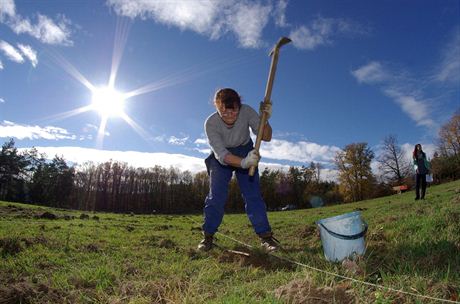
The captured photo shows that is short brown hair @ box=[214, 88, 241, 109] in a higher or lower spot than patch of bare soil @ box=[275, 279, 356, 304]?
higher

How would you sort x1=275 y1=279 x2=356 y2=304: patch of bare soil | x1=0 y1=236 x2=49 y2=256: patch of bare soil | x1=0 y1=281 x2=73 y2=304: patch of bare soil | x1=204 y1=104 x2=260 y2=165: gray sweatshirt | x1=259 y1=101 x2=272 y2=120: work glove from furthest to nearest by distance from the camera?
x1=204 y1=104 x2=260 y2=165: gray sweatshirt < x1=259 y1=101 x2=272 y2=120: work glove < x1=0 y1=236 x2=49 y2=256: patch of bare soil < x1=0 y1=281 x2=73 y2=304: patch of bare soil < x1=275 y1=279 x2=356 y2=304: patch of bare soil

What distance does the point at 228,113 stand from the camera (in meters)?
5.01

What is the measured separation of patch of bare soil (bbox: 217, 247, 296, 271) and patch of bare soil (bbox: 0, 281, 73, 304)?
186cm

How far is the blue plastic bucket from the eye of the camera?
3643 mm

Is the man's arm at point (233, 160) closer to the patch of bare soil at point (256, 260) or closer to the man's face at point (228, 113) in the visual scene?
the man's face at point (228, 113)

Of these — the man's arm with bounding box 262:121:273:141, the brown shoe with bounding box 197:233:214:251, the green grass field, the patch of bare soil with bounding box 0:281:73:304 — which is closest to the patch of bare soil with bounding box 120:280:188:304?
the green grass field

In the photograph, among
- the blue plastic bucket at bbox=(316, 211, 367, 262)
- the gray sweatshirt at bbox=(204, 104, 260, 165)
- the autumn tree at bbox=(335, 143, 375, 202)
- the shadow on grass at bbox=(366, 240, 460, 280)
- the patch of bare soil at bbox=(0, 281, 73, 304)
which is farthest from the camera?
the autumn tree at bbox=(335, 143, 375, 202)

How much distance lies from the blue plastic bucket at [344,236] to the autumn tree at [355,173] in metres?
56.4

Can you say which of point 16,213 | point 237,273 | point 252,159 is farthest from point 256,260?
point 16,213

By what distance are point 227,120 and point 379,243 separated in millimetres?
2550

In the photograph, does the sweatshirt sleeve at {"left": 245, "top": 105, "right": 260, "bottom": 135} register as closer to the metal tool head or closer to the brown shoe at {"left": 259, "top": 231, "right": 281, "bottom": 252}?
the metal tool head

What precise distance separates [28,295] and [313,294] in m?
2.15

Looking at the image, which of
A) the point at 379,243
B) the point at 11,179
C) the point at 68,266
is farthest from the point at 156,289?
the point at 11,179

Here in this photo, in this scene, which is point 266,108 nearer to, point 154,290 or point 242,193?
point 242,193
